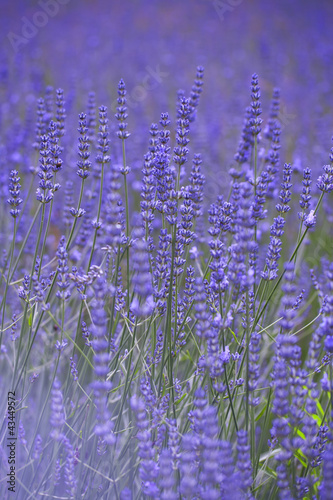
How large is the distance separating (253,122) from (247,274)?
57 centimetres

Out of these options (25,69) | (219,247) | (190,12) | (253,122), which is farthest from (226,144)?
(190,12)

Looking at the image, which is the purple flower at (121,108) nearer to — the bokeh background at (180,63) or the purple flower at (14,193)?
the purple flower at (14,193)

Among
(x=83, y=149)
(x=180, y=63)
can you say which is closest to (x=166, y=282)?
(x=83, y=149)

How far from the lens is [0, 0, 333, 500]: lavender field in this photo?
94 centimetres

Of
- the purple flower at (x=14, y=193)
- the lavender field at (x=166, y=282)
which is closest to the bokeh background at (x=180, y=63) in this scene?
the lavender field at (x=166, y=282)

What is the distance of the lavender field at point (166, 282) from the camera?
0.94 meters

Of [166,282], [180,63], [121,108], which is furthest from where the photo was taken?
[180,63]

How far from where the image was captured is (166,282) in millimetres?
1254

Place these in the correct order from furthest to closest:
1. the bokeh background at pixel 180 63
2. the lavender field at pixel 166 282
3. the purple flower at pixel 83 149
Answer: the bokeh background at pixel 180 63, the purple flower at pixel 83 149, the lavender field at pixel 166 282

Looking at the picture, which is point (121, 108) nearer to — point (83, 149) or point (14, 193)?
point (83, 149)

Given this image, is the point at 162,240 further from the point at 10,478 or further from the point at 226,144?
the point at 226,144

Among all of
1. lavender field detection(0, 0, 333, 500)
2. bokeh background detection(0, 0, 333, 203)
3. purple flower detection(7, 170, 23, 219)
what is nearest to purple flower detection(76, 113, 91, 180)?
lavender field detection(0, 0, 333, 500)

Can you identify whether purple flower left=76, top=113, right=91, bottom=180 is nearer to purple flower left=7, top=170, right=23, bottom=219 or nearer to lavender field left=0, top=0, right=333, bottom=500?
lavender field left=0, top=0, right=333, bottom=500

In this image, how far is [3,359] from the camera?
1762 millimetres
